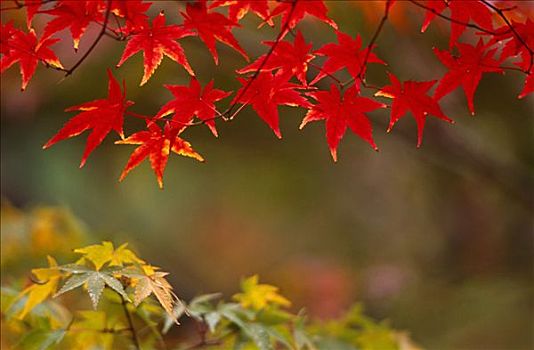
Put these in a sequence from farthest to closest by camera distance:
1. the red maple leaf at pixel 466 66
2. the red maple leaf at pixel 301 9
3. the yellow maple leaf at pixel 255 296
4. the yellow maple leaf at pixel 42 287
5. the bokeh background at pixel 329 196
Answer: the bokeh background at pixel 329 196 → the yellow maple leaf at pixel 255 296 → the yellow maple leaf at pixel 42 287 → the red maple leaf at pixel 466 66 → the red maple leaf at pixel 301 9

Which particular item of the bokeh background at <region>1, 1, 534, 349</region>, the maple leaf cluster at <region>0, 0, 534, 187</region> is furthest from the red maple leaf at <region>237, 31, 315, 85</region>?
the bokeh background at <region>1, 1, 534, 349</region>

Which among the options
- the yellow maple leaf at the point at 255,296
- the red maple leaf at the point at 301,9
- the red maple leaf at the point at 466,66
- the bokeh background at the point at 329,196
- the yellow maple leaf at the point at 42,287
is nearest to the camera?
the red maple leaf at the point at 301,9

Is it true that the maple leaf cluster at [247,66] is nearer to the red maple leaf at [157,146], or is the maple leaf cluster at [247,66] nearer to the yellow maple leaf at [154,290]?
the red maple leaf at [157,146]

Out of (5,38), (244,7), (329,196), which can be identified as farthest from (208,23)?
(329,196)

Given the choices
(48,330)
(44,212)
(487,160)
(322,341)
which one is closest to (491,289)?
(487,160)

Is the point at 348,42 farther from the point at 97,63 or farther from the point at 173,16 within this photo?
the point at 97,63

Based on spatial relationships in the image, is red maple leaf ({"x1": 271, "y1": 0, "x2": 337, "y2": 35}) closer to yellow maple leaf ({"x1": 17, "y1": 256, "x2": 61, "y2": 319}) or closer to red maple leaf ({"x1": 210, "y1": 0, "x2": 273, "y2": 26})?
red maple leaf ({"x1": 210, "y1": 0, "x2": 273, "y2": 26})

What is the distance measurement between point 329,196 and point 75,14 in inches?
162

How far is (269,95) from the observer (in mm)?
1023

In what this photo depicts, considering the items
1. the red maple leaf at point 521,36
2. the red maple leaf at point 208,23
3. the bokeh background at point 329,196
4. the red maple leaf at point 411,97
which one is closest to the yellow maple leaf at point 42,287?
the red maple leaf at point 208,23

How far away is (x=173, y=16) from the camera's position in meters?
2.04

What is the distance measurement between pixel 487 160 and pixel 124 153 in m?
2.53

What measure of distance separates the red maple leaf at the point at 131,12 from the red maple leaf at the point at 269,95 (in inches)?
5.7

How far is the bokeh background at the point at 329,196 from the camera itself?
319cm
